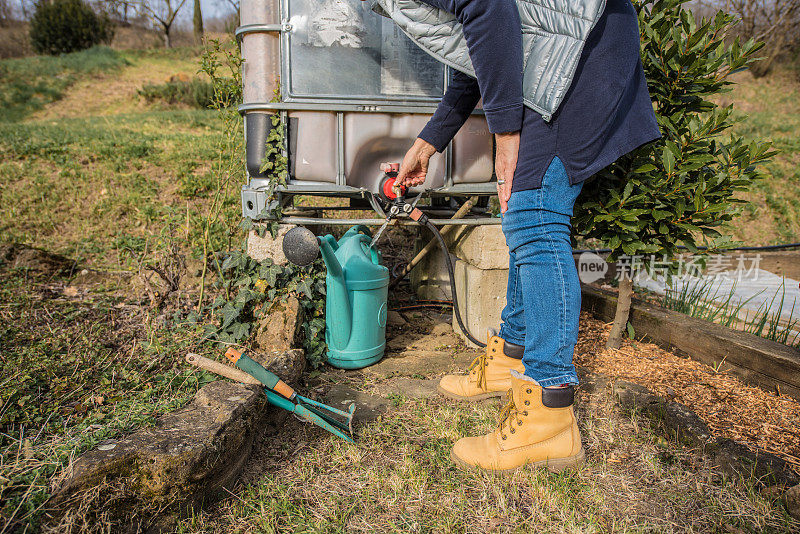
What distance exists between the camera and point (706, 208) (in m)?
2.24

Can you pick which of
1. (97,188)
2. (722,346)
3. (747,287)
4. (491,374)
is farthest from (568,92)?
(97,188)

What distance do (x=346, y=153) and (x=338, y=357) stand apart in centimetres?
116

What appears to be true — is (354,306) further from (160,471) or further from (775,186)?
(775,186)

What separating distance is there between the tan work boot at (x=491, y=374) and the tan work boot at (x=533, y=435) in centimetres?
44

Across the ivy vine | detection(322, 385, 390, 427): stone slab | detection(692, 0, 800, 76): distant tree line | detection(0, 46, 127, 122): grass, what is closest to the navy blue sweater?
detection(322, 385, 390, 427): stone slab

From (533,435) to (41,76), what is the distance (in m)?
19.1

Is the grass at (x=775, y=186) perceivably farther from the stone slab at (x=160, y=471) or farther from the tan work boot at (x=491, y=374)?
the stone slab at (x=160, y=471)

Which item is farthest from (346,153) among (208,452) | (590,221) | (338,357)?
(208,452)

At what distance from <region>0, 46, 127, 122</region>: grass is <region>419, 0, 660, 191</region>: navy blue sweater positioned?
14229mm

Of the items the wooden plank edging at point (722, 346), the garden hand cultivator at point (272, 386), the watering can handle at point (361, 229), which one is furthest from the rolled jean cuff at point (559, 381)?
the watering can handle at point (361, 229)

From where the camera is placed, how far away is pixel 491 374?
2176 millimetres

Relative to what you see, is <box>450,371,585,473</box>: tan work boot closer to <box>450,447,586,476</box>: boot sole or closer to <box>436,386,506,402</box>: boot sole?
<box>450,447,586,476</box>: boot sole

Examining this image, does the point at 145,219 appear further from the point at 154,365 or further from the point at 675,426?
the point at 675,426

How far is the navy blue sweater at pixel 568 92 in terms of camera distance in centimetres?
145
